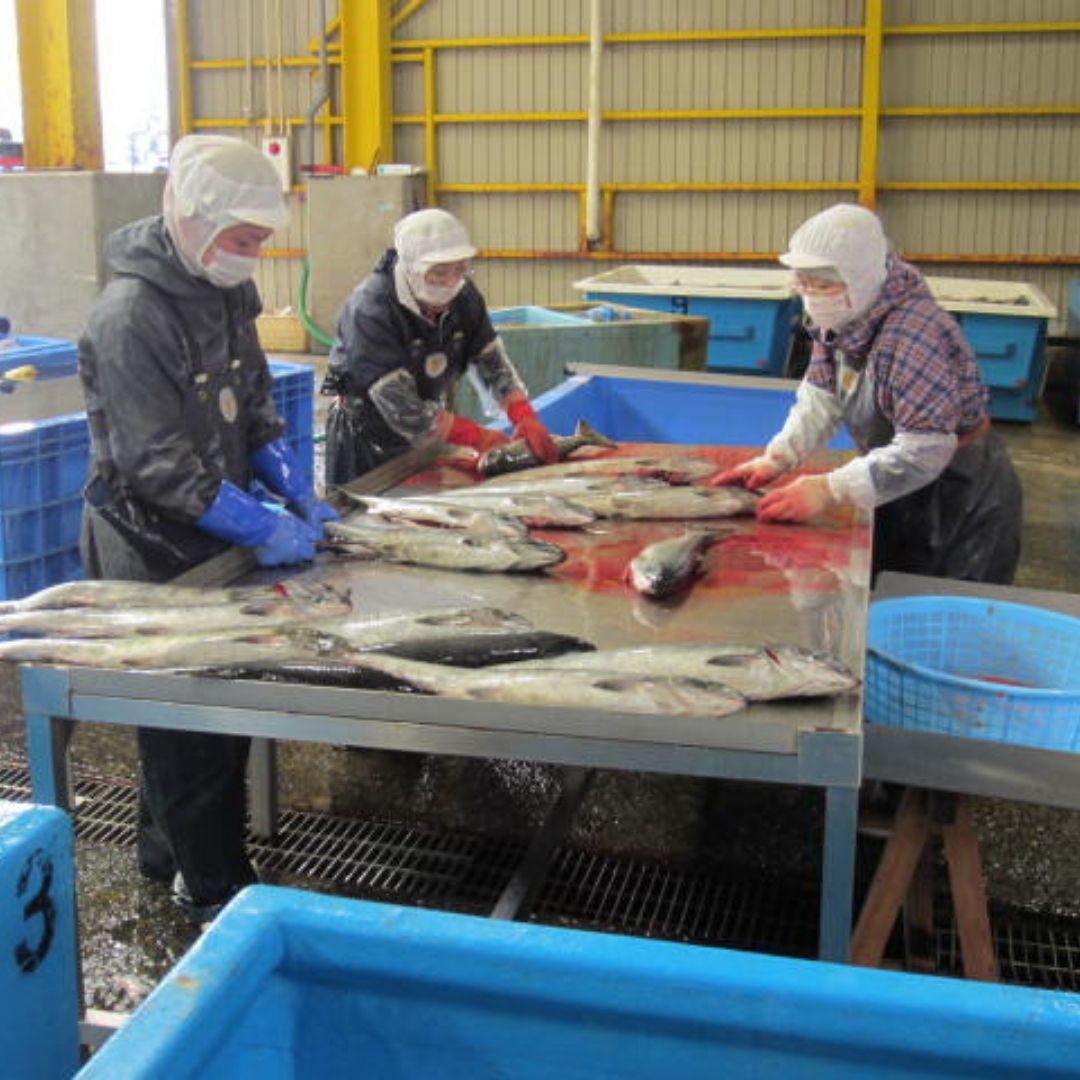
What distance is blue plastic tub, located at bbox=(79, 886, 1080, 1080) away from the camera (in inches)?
38.8

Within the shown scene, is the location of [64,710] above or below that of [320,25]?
below

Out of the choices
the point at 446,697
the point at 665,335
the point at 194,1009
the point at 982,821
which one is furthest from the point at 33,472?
the point at 665,335

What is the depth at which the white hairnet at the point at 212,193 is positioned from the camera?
8.71 ft

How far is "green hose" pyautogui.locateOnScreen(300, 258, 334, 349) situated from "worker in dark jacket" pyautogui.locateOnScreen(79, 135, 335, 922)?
938cm

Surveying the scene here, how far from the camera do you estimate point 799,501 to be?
3207 mm

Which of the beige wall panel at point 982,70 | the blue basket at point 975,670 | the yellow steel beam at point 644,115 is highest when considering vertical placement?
the beige wall panel at point 982,70

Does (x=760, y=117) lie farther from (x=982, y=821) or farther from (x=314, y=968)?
(x=314, y=968)

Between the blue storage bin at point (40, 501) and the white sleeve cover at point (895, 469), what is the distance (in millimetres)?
2476

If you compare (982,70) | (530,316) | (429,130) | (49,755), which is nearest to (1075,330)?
(982,70)

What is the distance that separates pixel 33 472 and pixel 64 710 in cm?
200

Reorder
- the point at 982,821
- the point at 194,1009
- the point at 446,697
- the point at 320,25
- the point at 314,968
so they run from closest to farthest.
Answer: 1. the point at 194,1009
2. the point at 314,968
3. the point at 446,697
4. the point at 982,821
5. the point at 320,25

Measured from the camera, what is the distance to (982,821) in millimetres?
3555

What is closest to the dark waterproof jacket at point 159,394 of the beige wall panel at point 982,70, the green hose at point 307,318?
the green hose at point 307,318

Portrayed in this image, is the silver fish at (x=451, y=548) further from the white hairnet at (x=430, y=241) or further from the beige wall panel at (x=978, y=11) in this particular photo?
the beige wall panel at (x=978, y=11)
